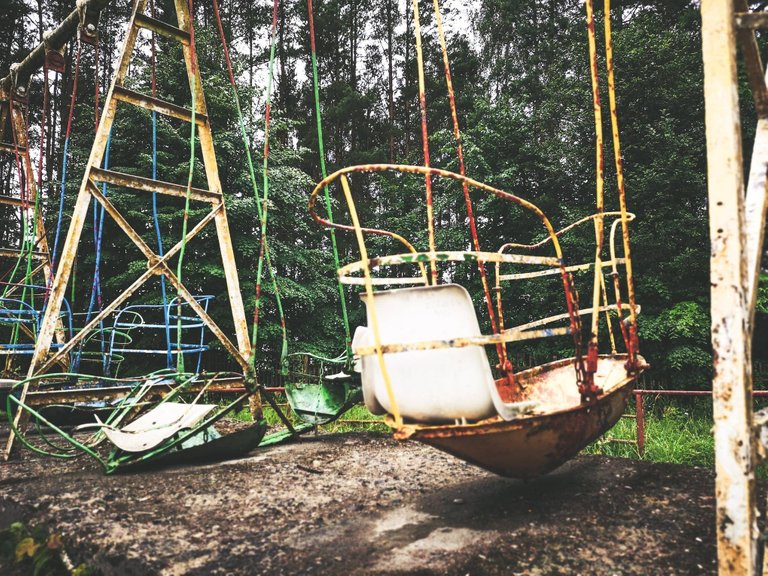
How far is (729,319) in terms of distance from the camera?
142cm

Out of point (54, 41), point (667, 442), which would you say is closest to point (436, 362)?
point (667, 442)

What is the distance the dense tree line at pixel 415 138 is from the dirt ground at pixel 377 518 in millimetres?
6937

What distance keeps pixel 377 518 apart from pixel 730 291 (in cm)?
175

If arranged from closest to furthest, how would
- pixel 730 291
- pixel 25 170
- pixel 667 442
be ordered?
pixel 730 291, pixel 667 442, pixel 25 170

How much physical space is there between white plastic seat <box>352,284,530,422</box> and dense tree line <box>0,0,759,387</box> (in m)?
8.43

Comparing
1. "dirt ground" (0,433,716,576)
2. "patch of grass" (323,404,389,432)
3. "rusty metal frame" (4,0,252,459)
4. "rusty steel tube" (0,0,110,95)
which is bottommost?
"patch of grass" (323,404,389,432)

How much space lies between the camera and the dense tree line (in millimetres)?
10070

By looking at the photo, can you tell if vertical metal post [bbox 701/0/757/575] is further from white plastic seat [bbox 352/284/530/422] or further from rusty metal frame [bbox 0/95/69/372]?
rusty metal frame [bbox 0/95/69/372]

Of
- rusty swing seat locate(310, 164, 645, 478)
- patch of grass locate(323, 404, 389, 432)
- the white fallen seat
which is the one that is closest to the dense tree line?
patch of grass locate(323, 404, 389, 432)

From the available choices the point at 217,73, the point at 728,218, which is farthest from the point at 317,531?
the point at 217,73

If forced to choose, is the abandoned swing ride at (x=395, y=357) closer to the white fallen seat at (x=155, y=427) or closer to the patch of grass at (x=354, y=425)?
the white fallen seat at (x=155, y=427)

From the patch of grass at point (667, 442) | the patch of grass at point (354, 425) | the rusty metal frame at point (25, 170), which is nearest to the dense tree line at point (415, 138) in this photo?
the rusty metal frame at point (25, 170)

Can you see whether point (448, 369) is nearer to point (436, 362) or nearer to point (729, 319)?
point (436, 362)

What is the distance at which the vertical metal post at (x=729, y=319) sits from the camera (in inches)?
54.2
